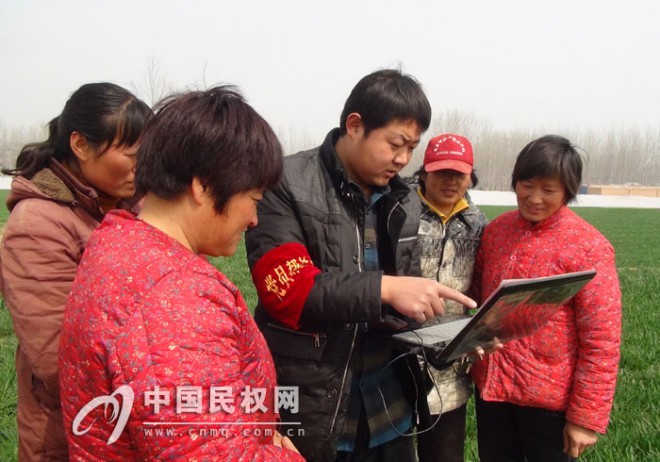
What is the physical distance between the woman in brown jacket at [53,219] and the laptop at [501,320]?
1092 mm

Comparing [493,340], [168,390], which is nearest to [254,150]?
[168,390]

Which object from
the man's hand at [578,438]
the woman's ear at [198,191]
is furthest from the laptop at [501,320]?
the woman's ear at [198,191]

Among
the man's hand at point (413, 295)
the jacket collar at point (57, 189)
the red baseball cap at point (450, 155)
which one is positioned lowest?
the man's hand at point (413, 295)

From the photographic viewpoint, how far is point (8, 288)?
5.37ft

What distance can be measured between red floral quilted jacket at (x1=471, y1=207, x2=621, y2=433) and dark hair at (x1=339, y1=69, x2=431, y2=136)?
0.77 metres

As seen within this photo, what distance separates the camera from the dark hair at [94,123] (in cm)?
187

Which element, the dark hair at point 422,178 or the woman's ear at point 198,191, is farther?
the dark hair at point 422,178

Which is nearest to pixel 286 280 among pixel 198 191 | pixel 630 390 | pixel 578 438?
pixel 198 191

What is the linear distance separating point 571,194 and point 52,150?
2.01 m

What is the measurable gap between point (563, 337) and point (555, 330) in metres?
0.04

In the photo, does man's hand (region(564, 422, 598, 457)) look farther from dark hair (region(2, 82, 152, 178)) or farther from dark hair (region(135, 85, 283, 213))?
dark hair (region(2, 82, 152, 178))

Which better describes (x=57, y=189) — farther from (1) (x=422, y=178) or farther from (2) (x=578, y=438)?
(2) (x=578, y=438)

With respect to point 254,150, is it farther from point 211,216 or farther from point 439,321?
point 439,321

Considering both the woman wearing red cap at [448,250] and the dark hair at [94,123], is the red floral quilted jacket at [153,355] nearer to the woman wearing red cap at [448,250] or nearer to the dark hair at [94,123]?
the dark hair at [94,123]
